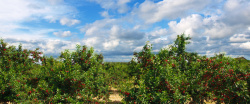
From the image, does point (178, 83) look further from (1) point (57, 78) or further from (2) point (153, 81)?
(1) point (57, 78)

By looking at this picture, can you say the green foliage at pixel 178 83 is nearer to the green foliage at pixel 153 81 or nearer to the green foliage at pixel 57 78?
the green foliage at pixel 153 81

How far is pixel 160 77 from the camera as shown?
909 centimetres

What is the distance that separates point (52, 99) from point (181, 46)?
12.4 meters

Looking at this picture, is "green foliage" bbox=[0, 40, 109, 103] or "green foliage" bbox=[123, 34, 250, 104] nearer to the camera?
"green foliage" bbox=[123, 34, 250, 104]

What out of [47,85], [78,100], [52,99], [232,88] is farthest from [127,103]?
[232,88]

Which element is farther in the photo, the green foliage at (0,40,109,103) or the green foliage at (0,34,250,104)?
the green foliage at (0,40,109,103)

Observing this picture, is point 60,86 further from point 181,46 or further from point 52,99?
point 181,46

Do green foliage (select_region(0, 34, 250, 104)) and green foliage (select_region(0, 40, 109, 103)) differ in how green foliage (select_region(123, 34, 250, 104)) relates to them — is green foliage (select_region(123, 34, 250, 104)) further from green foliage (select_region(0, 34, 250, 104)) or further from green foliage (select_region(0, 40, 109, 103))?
green foliage (select_region(0, 40, 109, 103))

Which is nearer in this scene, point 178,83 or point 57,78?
point 178,83

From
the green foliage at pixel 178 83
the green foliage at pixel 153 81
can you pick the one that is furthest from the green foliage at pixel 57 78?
the green foliage at pixel 178 83

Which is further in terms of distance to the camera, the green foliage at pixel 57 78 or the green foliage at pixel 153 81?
the green foliage at pixel 57 78

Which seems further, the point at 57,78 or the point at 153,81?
the point at 57,78

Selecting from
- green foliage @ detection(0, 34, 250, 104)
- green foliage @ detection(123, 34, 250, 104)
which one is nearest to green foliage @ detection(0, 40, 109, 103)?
green foliage @ detection(0, 34, 250, 104)

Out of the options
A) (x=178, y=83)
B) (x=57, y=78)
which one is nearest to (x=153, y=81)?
(x=178, y=83)
